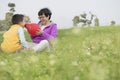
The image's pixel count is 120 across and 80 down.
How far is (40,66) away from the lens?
5.09 metres

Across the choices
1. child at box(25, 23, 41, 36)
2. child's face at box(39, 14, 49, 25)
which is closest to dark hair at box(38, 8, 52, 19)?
child's face at box(39, 14, 49, 25)

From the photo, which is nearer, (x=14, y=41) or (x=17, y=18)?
(x=14, y=41)

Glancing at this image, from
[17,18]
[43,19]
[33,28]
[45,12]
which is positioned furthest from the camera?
[45,12]

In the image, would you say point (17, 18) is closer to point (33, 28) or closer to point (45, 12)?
point (33, 28)

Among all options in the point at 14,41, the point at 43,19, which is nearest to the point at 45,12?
the point at 43,19

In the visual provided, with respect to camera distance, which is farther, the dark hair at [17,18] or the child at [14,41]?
the dark hair at [17,18]

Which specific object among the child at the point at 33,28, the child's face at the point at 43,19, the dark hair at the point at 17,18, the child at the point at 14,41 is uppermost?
the dark hair at the point at 17,18

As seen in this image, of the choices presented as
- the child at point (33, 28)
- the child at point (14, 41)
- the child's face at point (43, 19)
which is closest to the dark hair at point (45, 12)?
the child's face at point (43, 19)

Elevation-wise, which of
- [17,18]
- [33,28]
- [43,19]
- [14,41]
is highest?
[17,18]

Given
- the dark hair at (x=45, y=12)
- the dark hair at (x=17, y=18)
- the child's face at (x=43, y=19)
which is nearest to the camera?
the dark hair at (x=17, y=18)

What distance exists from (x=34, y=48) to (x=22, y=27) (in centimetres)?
98

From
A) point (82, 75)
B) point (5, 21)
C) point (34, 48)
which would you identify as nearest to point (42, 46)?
point (34, 48)

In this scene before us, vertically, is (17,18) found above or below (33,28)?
above

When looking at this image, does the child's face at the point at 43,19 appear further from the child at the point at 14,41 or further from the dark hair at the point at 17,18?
the child at the point at 14,41
